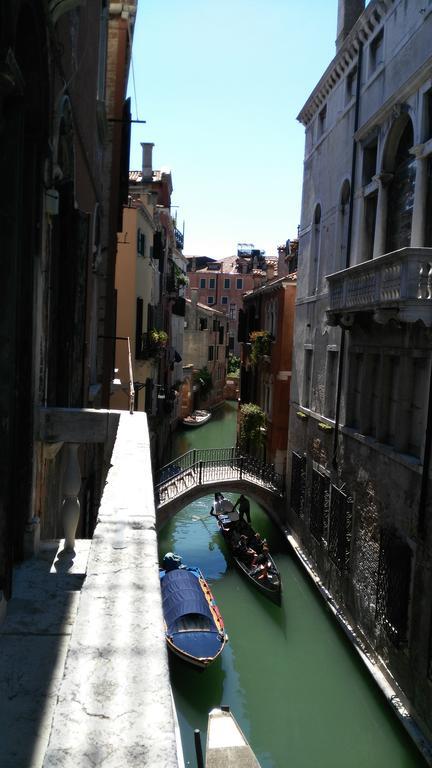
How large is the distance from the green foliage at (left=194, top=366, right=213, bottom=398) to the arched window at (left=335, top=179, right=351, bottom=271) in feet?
101

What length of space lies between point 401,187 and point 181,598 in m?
9.02

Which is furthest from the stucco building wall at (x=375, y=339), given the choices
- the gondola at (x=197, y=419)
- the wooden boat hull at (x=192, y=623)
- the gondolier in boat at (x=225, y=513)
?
the gondola at (x=197, y=419)

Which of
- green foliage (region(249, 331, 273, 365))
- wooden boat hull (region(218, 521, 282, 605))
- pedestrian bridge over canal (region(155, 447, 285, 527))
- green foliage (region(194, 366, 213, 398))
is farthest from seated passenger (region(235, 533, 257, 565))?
green foliage (region(194, 366, 213, 398))

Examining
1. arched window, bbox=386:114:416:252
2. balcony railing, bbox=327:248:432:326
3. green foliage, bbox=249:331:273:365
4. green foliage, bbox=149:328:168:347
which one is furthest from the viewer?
green foliage, bbox=249:331:273:365

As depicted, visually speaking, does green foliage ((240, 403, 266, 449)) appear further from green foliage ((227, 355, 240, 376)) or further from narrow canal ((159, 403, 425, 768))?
green foliage ((227, 355, 240, 376))

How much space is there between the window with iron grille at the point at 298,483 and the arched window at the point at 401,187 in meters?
7.45

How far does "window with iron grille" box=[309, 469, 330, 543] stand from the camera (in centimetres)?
1526

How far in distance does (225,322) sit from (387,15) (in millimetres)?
43241

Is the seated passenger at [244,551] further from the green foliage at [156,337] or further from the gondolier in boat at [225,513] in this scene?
the green foliage at [156,337]

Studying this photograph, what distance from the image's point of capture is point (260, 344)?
23.8 meters

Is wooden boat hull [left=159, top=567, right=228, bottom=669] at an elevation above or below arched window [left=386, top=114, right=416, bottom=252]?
below

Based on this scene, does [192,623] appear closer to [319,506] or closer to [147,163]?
[319,506]

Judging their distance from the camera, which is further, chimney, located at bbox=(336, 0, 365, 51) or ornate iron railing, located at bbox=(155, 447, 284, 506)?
ornate iron railing, located at bbox=(155, 447, 284, 506)

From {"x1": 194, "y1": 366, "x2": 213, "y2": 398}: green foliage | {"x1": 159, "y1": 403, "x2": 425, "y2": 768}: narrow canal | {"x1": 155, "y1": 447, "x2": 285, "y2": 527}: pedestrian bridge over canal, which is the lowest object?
{"x1": 159, "y1": 403, "x2": 425, "y2": 768}: narrow canal
